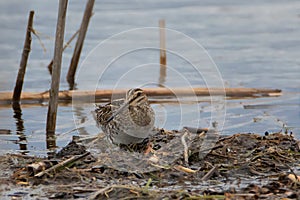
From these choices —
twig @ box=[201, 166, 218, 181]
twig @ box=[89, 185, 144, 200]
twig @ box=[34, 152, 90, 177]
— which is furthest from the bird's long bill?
twig @ box=[89, 185, 144, 200]

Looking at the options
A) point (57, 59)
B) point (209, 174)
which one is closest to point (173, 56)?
point (57, 59)

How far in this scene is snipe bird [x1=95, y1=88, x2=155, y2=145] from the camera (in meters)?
8.21

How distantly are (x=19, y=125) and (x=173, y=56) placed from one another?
17.2 ft

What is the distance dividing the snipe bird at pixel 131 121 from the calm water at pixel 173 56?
1.33 m

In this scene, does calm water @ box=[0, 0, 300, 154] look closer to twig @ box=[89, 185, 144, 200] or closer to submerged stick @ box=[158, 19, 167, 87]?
submerged stick @ box=[158, 19, 167, 87]

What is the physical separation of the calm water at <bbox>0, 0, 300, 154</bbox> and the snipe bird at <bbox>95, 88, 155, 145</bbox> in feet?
4.37

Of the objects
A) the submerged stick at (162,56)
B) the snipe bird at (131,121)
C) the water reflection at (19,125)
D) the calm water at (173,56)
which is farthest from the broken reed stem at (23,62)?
the snipe bird at (131,121)

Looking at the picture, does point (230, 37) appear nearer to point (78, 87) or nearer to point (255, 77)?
point (255, 77)

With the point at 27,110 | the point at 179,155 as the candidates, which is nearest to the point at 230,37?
the point at 27,110

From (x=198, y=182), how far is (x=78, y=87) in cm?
666

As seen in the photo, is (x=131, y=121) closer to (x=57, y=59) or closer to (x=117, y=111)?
(x=117, y=111)

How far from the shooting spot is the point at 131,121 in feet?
27.0

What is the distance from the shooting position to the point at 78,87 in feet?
43.4

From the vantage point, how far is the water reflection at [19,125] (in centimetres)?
940
